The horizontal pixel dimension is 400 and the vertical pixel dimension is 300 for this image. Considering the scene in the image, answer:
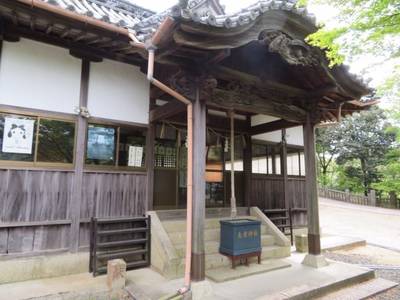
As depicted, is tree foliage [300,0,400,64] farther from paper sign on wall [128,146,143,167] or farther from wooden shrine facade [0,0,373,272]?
paper sign on wall [128,146,143,167]

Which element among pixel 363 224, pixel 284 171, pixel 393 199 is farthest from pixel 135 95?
pixel 393 199

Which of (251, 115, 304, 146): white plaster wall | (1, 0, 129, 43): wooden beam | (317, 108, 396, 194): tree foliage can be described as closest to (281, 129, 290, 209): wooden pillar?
(251, 115, 304, 146): white plaster wall

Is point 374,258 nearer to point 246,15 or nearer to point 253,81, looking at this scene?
point 253,81

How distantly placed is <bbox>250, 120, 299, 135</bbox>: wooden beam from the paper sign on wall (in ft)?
11.1

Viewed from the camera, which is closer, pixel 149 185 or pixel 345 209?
pixel 149 185

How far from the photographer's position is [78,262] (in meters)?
5.05

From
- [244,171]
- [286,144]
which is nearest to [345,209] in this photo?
[286,144]

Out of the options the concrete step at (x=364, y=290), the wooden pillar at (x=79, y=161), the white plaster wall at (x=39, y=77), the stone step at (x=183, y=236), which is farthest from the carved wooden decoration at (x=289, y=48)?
the concrete step at (x=364, y=290)

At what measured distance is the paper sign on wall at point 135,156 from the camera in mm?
5852

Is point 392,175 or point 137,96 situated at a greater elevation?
point 137,96

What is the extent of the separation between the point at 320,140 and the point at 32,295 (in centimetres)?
2480

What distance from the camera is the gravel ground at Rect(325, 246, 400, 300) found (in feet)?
18.7

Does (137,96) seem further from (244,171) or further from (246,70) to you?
(244,171)

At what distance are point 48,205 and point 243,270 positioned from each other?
383 cm
